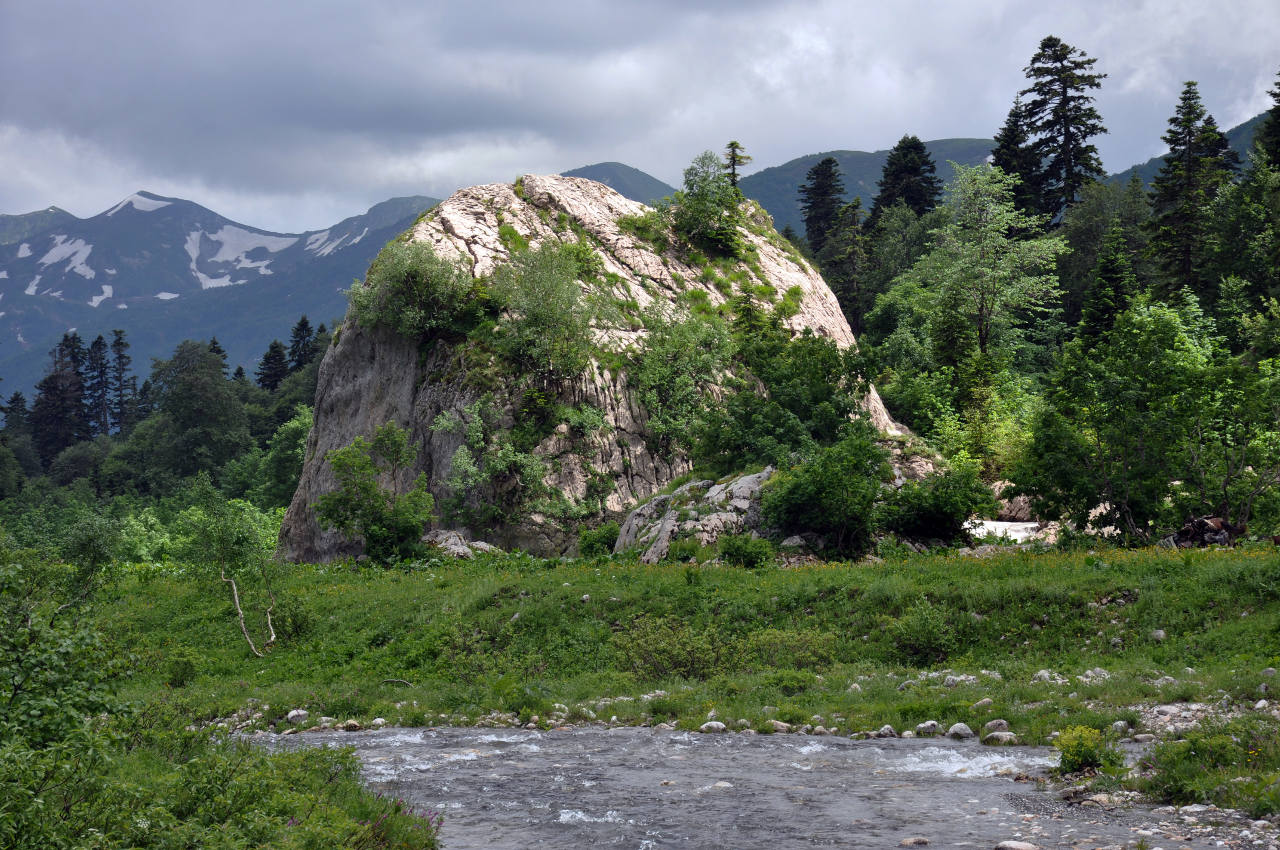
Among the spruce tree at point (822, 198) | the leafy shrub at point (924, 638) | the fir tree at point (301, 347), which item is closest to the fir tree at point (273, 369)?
the fir tree at point (301, 347)

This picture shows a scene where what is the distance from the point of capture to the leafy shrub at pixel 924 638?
59.6 ft

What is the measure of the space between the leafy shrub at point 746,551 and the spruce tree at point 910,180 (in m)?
69.5

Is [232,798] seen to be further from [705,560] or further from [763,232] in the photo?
[763,232]

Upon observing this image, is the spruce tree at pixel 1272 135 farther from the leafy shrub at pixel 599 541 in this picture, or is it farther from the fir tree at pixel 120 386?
→ the fir tree at pixel 120 386

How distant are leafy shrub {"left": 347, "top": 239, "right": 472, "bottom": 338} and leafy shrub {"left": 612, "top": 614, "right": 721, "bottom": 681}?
29113mm

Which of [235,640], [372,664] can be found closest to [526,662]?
[372,664]

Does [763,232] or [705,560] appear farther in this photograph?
[763,232]

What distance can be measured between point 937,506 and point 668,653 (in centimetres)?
1235

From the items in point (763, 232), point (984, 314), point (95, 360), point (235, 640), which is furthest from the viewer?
point (95, 360)

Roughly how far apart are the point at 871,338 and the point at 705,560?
44.4 meters

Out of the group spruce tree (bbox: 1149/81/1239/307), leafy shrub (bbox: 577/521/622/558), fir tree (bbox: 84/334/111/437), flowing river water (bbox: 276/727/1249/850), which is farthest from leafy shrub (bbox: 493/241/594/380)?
fir tree (bbox: 84/334/111/437)

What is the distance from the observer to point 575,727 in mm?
15164

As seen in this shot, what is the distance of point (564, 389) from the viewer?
138 ft

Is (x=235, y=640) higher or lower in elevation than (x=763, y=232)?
lower
